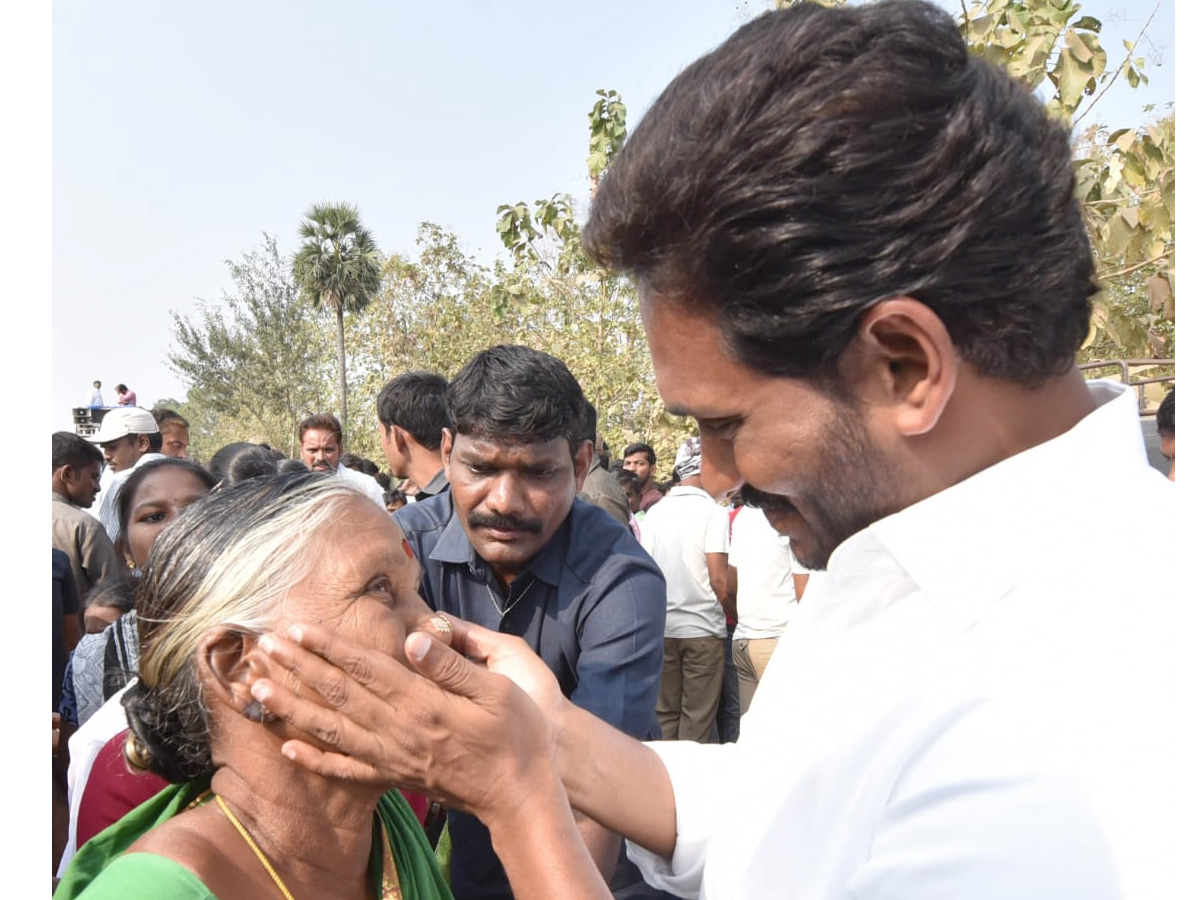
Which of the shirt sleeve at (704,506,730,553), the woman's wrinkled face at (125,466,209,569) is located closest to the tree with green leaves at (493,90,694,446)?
the shirt sleeve at (704,506,730,553)

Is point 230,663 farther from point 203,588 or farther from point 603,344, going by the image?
point 603,344

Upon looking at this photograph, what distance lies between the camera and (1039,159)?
1451 millimetres

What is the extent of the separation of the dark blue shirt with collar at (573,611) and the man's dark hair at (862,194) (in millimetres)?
1657

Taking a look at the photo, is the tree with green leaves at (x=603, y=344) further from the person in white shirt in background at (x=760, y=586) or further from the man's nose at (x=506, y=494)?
the man's nose at (x=506, y=494)

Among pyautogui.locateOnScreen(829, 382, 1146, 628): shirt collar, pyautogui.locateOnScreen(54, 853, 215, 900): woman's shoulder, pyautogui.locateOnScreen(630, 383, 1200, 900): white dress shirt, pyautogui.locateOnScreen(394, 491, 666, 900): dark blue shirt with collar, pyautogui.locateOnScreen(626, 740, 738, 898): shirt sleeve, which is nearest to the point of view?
pyautogui.locateOnScreen(630, 383, 1200, 900): white dress shirt

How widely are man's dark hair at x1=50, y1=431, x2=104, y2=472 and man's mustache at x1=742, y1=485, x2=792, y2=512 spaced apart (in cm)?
614

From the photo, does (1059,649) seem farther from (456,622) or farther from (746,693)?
(746,693)

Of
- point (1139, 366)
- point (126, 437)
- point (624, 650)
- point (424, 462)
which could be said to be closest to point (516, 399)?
point (624, 650)

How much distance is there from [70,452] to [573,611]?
5019mm

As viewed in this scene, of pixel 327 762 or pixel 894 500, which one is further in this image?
pixel 327 762

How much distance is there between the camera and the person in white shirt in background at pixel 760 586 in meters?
6.78

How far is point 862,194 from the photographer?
53.8 inches

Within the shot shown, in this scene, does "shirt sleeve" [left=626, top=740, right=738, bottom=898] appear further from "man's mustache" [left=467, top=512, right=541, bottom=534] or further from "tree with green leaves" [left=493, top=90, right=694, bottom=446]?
"tree with green leaves" [left=493, top=90, right=694, bottom=446]

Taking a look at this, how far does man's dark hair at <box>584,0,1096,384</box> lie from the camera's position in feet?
4.47
